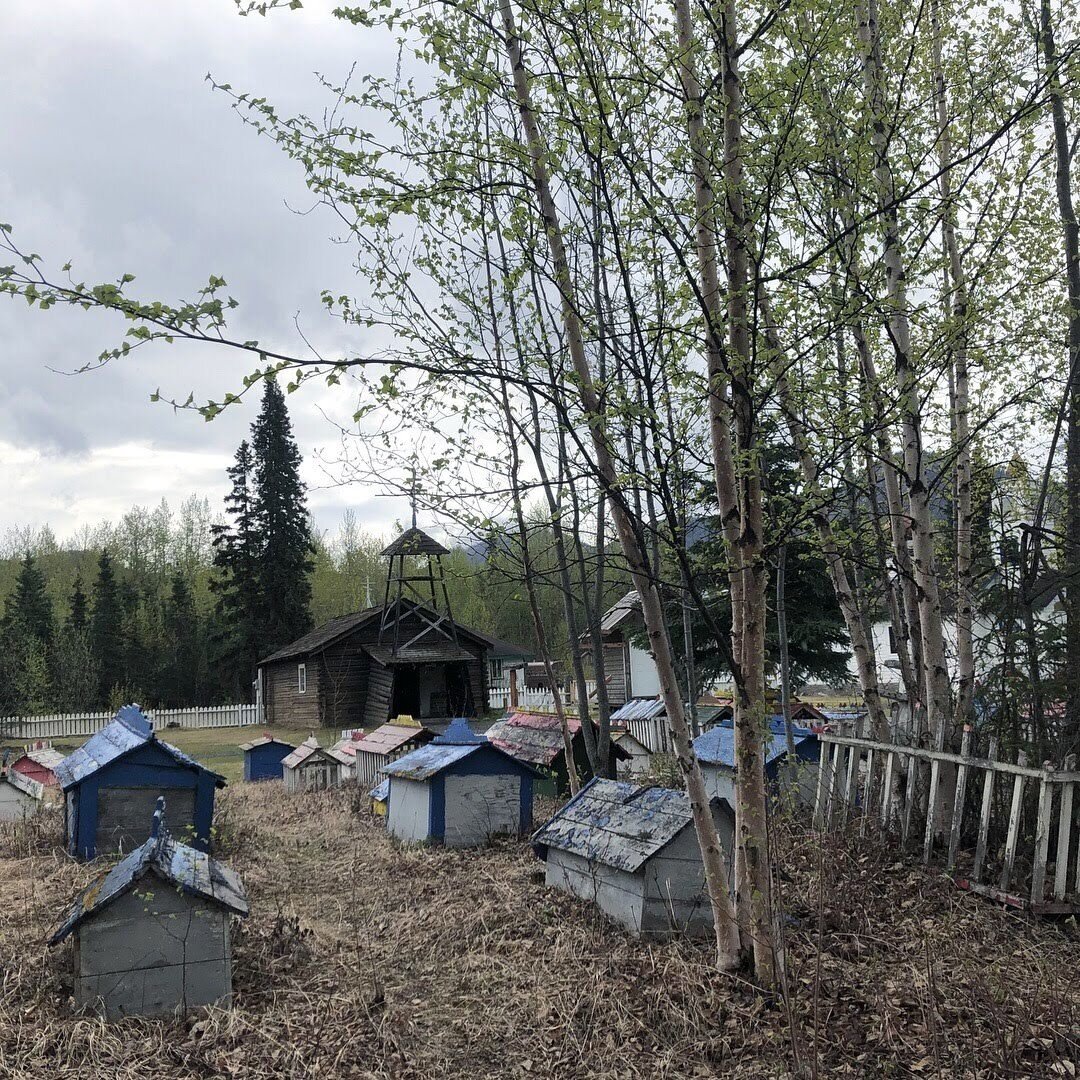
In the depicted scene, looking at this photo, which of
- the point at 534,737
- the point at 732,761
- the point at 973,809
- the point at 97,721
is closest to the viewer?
the point at 973,809

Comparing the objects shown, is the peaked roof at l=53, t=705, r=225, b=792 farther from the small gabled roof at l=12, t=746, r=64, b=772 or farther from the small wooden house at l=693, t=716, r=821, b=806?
the small wooden house at l=693, t=716, r=821, b=806

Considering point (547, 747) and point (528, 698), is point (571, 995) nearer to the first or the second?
point (547, 747)

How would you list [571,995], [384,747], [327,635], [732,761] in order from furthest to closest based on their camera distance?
[327,635] < [384,747] < [732,761] < [571,995]

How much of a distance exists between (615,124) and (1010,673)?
497 cm

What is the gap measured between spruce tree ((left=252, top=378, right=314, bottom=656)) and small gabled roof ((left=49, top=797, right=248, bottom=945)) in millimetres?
33238

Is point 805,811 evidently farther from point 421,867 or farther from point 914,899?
point 421,867

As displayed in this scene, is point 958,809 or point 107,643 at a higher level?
point 958,809

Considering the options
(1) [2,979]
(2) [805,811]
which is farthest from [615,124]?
(2) [805,811]

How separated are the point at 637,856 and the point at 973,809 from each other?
3137 millimetres

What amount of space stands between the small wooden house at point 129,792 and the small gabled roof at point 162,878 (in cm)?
271

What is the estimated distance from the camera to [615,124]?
17.4 ft

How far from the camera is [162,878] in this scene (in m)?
4.63

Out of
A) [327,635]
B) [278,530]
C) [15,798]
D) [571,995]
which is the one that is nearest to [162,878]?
[571,995]

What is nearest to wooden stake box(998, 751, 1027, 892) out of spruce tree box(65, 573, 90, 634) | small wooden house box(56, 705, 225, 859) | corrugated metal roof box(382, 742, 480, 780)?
corrugated metal roof box(382, 742, 480, 780)
